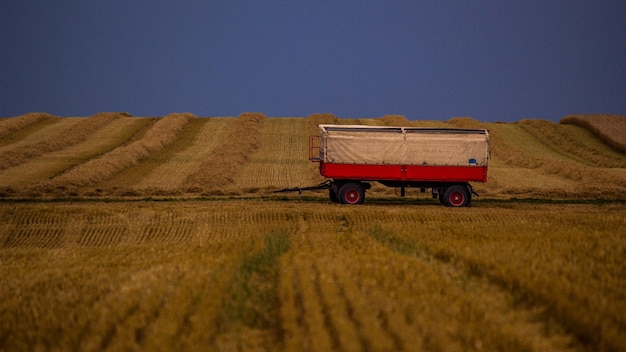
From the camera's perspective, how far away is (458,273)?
34.6 feet

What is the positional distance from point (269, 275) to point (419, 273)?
236 cm

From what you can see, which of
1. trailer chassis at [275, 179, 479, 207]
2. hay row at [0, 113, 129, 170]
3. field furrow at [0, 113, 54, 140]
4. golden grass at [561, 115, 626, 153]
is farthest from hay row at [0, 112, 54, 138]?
golden grass at [561, 115, 626, 153]

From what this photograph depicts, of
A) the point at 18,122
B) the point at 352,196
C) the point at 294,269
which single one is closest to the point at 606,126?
the point at 352,196

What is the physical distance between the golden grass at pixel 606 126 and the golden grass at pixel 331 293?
34611 mm

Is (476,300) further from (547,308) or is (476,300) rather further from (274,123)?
(274,123)

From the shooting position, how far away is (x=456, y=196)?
84.9 feet

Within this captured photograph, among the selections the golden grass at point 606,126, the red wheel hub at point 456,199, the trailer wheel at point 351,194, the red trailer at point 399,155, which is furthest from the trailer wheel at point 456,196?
the golden grass at point 606,126

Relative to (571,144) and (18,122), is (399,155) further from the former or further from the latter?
(18,122)

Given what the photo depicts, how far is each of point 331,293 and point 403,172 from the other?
17.3 m

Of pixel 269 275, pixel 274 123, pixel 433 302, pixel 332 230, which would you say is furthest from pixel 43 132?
pixel 433 302

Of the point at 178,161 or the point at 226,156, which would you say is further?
the point at 178,161

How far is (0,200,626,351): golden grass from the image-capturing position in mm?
6992

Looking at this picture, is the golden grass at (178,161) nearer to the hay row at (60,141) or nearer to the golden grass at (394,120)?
the hay row at (60,141)

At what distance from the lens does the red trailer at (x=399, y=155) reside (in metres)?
25.3
